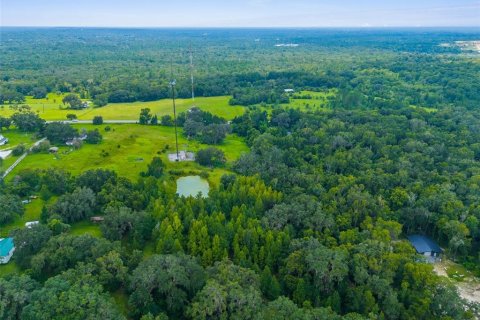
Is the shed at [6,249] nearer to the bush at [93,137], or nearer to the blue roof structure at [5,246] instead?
the blue roof structure at [5,246]

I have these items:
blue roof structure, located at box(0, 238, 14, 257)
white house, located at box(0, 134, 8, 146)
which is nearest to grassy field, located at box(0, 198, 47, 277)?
blue roof structure, located at box(0, 238, 14, 257)

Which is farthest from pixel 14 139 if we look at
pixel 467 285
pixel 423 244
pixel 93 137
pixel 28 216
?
pixel 467 285

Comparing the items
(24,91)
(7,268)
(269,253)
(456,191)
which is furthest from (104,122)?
(456,191)

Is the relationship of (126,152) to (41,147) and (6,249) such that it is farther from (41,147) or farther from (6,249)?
(6,249)

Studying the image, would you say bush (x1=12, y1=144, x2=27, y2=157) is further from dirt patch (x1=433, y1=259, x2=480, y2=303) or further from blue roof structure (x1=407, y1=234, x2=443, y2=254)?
dirt patch (x1=433, y1=259, x2=480, y2=303)

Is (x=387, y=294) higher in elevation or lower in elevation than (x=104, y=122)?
higher

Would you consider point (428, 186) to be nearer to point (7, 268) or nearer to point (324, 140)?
point (324, 140)

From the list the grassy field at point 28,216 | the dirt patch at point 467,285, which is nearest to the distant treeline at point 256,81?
the grassy field at point 28,216
